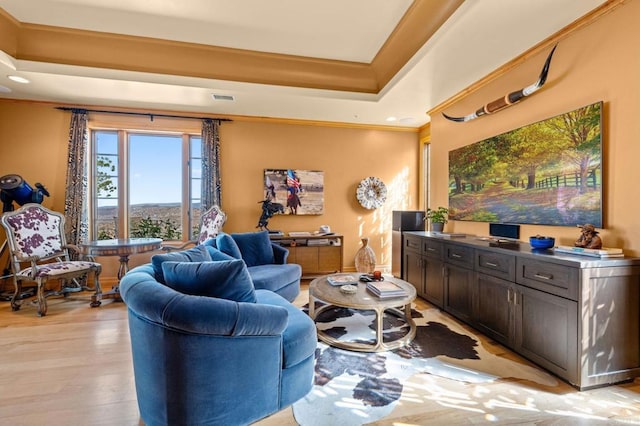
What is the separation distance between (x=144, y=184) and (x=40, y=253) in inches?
63.6

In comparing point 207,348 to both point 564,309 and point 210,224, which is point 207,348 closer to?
point 564,309

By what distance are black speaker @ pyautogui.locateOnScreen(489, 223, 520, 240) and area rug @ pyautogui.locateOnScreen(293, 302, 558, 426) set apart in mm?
1131

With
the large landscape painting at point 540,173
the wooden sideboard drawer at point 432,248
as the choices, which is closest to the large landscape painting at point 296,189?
the wooden sideboard drawer at point 432,248

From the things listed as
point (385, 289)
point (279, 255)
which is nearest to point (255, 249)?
point (279, 255)

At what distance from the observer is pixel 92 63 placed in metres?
3.27

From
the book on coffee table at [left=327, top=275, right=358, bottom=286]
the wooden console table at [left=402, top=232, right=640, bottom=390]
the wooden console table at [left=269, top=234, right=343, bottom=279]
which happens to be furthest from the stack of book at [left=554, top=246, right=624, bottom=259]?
the wooden console table at [left=269, top=234, right=343, bottom=279]

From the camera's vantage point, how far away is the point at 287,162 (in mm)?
5020

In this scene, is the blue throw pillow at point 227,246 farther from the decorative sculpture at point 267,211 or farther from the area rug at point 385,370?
the decorative sculpture at point 267,211

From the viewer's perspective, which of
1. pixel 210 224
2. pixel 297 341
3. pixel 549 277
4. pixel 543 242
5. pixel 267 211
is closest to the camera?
pixel 297 341

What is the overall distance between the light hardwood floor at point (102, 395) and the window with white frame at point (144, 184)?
7.18 ft

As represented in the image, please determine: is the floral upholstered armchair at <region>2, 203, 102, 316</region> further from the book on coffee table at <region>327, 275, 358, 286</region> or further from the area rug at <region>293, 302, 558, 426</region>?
the area rug at <region>293, 302, 558, 426</region>

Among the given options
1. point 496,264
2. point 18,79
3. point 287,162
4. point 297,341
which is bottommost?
point 297,341

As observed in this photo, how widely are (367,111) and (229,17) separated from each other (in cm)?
238

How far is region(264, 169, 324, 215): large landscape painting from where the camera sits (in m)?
4.91
